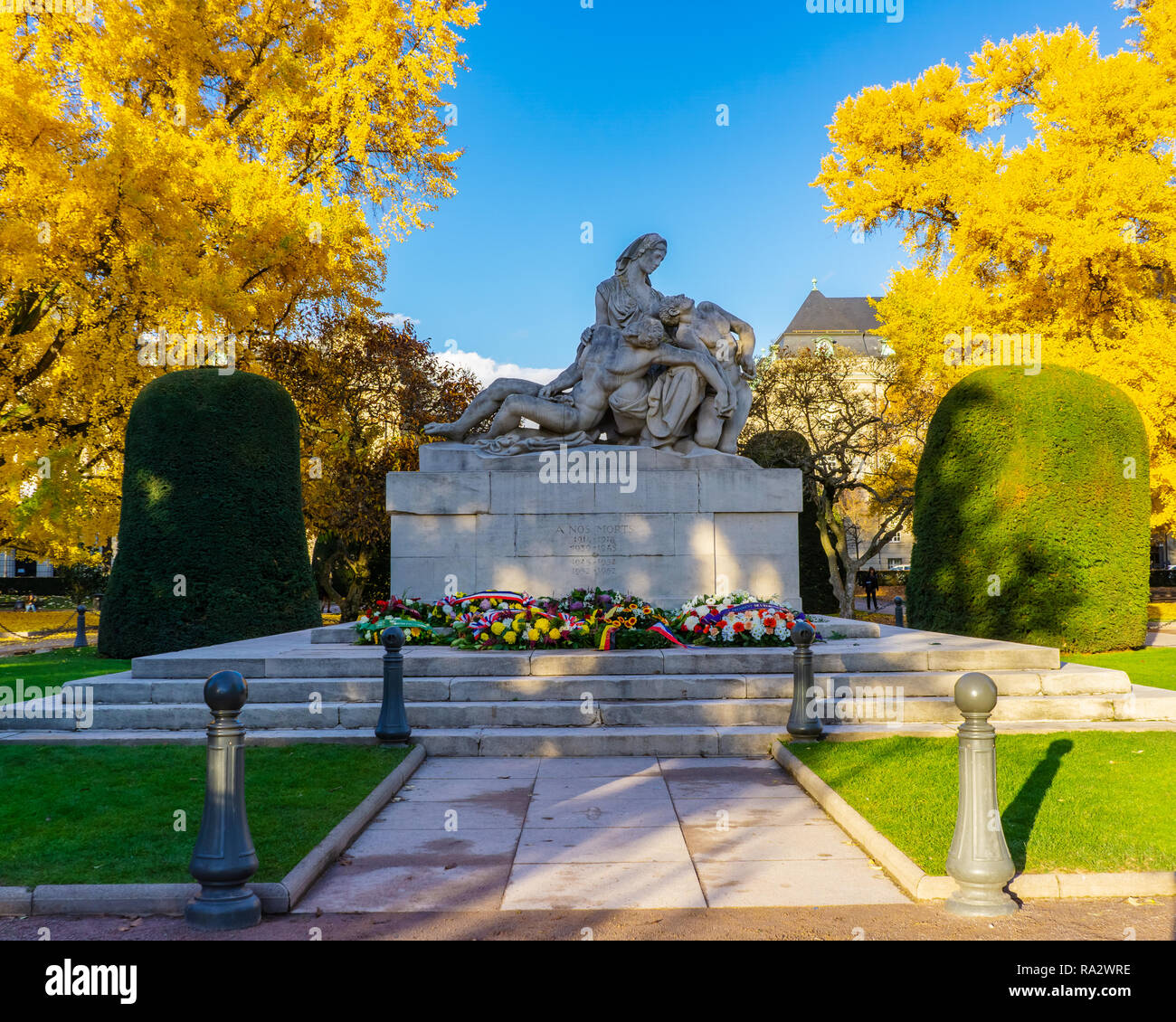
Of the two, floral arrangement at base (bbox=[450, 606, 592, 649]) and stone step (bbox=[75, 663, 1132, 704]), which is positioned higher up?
floral arrangement at base (bbox=[450, 606, 592, 649])

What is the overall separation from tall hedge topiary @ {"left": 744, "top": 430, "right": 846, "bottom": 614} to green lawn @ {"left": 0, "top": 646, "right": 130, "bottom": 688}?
17794mm

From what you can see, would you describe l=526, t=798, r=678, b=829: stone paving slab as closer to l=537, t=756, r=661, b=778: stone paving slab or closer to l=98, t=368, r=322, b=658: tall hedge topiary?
l=537, t=756, r=661, b=778: stone paving slab

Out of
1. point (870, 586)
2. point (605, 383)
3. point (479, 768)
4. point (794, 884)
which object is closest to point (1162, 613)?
point (870, 586)

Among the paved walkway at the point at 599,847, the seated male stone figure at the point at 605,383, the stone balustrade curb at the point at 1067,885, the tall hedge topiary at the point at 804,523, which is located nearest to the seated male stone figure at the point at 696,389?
the seated male stone figure at the point at 605,383

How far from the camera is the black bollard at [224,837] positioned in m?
4.46

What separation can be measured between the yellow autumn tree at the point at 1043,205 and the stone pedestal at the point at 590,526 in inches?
419

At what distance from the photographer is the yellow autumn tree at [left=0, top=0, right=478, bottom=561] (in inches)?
720

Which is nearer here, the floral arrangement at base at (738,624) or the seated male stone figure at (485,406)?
the floral arrangement at base at (738,624)

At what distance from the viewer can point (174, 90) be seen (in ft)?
70.6

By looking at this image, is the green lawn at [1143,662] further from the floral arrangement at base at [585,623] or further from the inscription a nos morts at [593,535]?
the inscription a nos morts at [593,535]

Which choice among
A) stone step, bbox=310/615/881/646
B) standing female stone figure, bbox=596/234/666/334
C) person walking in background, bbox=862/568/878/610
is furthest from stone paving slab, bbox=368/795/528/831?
person walking in background, bbox=862/568/878/610

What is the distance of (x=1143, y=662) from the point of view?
13.4 meters

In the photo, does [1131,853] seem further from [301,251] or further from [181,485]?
[301,251]
